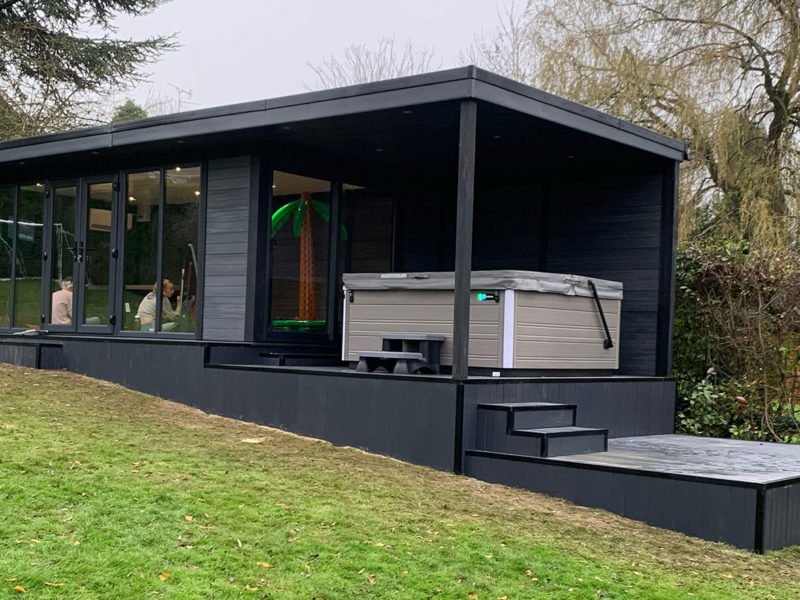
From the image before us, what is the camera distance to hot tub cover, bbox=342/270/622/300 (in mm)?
8414

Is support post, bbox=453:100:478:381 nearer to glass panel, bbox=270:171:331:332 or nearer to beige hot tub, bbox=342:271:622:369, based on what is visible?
A: beige hot tub, bbox=342:271:622:369

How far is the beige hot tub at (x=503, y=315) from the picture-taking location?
8430 mm

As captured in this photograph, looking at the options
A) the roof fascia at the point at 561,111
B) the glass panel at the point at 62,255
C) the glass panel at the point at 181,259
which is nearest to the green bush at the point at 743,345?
the roof fascia at the point at 561,111

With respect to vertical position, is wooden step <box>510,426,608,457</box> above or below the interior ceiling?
below

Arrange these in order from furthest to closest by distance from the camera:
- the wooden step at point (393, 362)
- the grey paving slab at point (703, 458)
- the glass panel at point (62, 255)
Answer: the glass panel at point (62, 255)
the wooden step at point (393, 362)
the grey paving slab at point (703, 458)

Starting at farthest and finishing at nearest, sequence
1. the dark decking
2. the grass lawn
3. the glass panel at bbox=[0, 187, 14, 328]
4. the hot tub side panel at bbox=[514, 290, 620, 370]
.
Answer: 1. the glass panel at bbox=[0, 187, 14, 328]
2. the hot tub side panel at bbox=[514, 290, 620, 370]
3. the dark decking
4. the grass lawn

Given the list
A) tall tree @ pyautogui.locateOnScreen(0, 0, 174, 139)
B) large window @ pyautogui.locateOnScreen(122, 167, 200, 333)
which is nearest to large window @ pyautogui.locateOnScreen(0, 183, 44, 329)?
large window @ pyautogui.locateOnScreen(122, 167, 200, 333)

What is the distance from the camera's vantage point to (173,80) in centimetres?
3169

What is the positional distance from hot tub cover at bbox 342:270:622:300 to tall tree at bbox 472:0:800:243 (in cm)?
595

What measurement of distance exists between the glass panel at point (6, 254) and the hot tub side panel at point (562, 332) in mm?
6889

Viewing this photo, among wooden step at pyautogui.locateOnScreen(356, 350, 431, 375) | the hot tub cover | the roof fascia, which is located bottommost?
wooden step at pyautogui.locateOnScreen(356, 350, 431, 375)

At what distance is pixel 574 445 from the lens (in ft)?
25.3

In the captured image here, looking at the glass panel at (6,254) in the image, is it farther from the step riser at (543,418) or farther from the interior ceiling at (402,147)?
the step riser at (543,418)

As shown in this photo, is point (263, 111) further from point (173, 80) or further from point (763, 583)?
point (173, 80)
